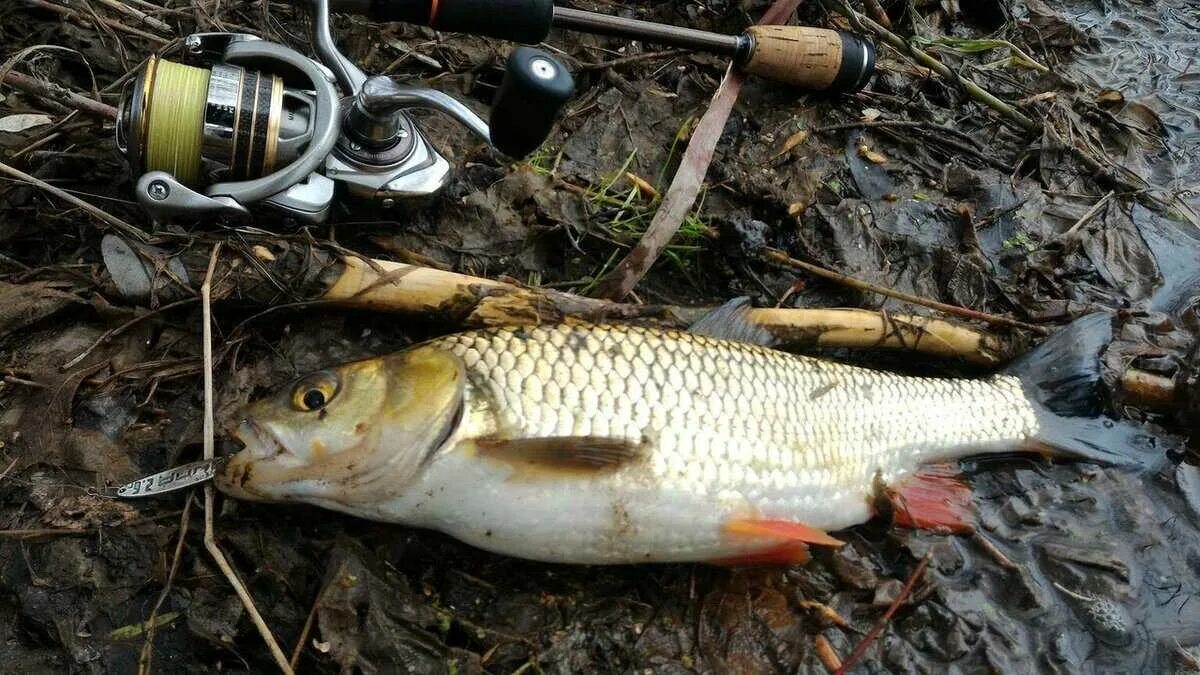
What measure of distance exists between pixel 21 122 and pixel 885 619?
3.18 meters

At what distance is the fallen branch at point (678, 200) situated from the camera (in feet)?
9.25

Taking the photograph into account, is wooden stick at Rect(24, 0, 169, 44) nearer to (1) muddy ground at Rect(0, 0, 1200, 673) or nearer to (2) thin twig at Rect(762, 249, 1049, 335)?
(1) muddy ground at Rect(0, 0, 1200, 673)

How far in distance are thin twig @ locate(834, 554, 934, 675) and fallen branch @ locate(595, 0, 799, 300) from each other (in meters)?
1.29

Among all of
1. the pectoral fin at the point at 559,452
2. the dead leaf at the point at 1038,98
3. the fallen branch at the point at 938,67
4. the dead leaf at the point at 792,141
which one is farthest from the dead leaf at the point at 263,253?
the dead leaf at the point at 1038,98

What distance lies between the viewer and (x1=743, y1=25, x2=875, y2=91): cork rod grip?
3.28 m

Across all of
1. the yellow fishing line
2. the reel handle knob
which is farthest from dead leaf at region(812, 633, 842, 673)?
the yellow fishing line

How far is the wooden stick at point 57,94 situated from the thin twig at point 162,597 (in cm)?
125

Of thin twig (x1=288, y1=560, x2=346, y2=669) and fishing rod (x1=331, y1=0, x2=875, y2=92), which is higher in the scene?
fishing rod (x1=331, y1=0, x2=875, y2=92)

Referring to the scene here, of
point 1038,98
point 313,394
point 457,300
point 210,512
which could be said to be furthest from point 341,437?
point 1038,98

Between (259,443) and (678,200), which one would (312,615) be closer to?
(259,443)

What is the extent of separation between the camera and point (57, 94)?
2582 millimetres

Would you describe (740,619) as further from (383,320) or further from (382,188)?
(382,188)

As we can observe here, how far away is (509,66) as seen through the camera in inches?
79.4

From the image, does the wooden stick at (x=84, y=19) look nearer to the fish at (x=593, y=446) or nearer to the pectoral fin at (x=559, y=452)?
the fish at (x=593, y=446)
